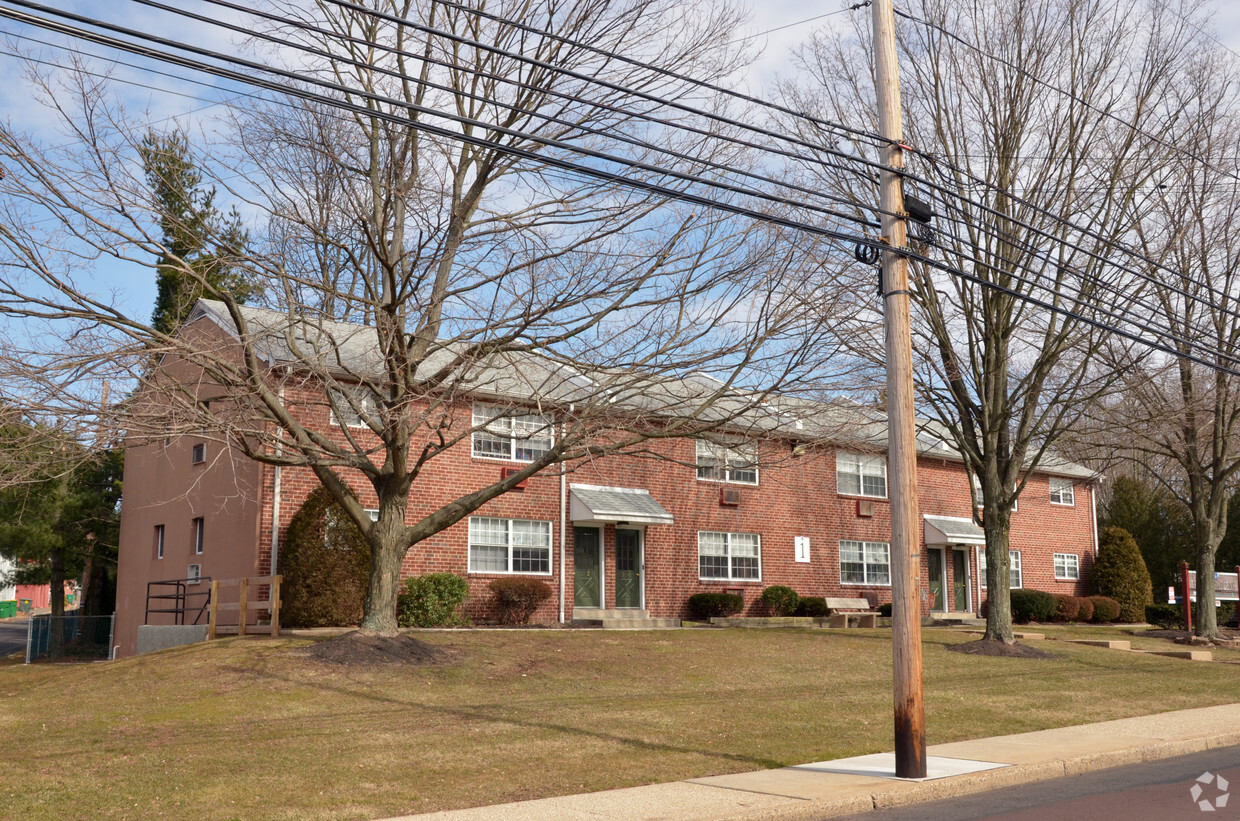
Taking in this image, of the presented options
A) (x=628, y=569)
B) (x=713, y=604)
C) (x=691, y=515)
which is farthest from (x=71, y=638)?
(x=713, y=604)

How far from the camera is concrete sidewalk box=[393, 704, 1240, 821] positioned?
8.59 metres

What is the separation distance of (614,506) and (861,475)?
32.4ft

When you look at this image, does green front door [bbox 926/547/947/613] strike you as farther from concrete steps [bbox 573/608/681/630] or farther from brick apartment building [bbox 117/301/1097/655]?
concrete steps [bbox 573/608/681/630]

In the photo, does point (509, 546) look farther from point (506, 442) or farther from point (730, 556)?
point (730, 556)

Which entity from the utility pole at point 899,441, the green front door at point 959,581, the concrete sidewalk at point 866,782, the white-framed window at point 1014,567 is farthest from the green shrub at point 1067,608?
the utility pole at point 899,441

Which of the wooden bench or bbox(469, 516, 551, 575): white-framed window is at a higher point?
bbox(469, 516, 551, 575): white-framed window

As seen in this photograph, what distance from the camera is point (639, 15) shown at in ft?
56.0

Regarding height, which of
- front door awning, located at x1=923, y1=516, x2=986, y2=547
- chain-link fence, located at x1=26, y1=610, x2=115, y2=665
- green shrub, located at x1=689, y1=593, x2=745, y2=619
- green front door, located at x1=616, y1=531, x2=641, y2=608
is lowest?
chain-link fence, located at x1=26, y1=610, x2=115, y2=665

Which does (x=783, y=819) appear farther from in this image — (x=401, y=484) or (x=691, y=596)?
(x=691, y=596)

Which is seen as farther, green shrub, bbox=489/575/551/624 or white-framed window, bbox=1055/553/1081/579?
white-framed window, bbox=1055/553/1081/579

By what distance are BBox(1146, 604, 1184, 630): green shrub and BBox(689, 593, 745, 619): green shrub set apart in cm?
1671

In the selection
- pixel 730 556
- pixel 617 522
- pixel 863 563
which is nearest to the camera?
pixel 617 522

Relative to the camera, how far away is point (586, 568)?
1037 inches

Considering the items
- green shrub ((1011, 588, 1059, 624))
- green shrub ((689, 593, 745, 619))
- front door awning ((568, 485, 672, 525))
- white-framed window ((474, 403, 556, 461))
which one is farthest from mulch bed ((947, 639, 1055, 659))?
green shrub ((1011, 588, 1059, 624))
